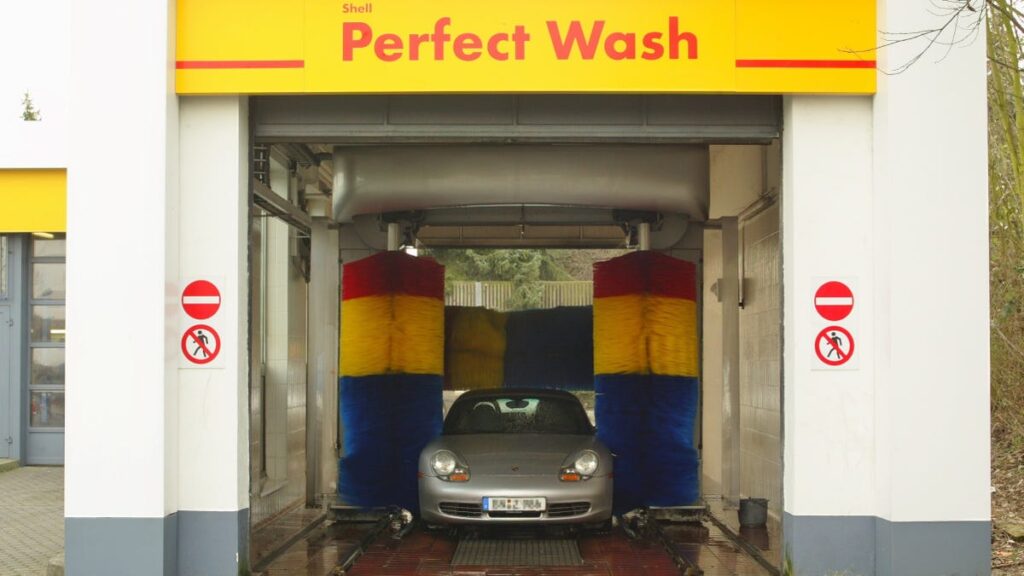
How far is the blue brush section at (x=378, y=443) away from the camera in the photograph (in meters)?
10.9

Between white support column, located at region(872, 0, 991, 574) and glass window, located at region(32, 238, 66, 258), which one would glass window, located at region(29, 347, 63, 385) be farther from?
white support column, located at region(872, 0, 991, 574)

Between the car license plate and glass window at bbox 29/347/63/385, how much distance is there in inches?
349

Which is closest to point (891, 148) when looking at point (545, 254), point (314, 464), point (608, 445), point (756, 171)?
point (756, 171)

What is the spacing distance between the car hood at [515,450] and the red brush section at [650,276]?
5.14ft

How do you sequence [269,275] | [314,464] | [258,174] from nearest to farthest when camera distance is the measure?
[258,174] < [314,464] < [269,275]

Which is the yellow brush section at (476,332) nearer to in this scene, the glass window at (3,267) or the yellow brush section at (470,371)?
the yellow brush section at (470,371)

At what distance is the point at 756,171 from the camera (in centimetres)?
1112


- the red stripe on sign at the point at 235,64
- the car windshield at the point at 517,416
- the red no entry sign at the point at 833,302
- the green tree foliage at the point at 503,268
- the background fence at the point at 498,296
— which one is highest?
the red stripe on sign at the point at 235,64

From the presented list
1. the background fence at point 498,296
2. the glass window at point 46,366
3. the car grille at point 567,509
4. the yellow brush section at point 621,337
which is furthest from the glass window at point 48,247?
the background fence at point 498,296

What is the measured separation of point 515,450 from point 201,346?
327cm

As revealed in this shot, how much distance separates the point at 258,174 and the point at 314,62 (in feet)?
8.42

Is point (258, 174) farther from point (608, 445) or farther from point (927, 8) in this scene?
point (927, 8)

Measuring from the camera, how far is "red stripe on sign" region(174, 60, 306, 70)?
25.1 ft

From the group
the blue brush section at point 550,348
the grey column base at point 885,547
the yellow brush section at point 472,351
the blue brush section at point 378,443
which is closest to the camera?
the grey column base at point 885,547
